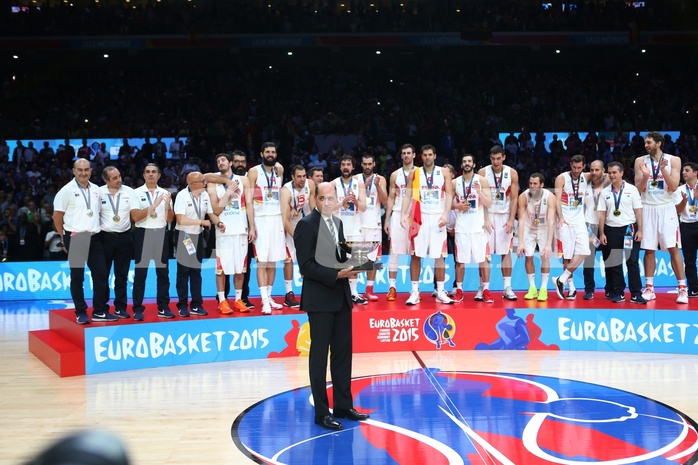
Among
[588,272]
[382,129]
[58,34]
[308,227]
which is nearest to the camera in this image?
[308,227]

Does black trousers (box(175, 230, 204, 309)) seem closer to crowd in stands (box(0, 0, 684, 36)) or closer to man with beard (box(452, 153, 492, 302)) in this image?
man with beard (box(452, 153, 492, 302))

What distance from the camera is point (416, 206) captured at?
9.54 meters

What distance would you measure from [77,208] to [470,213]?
4.88 metres

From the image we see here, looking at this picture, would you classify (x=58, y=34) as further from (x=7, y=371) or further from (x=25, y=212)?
(x=7, y=371)

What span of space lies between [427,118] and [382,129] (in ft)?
5.29

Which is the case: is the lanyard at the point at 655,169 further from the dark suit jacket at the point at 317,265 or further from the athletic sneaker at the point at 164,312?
the athletic sneaker at the point at 164,312

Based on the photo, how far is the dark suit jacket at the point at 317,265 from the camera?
610 cm

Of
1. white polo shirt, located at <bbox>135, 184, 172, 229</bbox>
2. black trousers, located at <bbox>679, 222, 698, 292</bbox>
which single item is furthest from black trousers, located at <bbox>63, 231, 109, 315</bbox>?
black trousers, located at <bbox>679, 222, 698, 292</bbox>

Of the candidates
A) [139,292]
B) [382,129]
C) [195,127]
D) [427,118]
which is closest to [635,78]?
[427,118]

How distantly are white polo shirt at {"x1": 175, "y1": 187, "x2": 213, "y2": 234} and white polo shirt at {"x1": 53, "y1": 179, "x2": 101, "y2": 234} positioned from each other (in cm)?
95

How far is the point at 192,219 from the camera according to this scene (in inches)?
340

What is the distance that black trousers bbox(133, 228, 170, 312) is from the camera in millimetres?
8602

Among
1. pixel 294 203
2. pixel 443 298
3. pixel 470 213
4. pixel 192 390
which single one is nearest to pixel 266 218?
pixel 294 203

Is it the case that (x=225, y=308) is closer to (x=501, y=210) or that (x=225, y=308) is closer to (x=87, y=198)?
(x=87, y=198)
